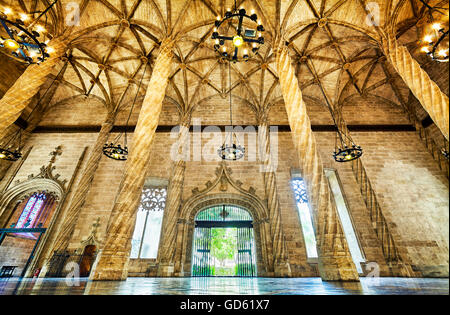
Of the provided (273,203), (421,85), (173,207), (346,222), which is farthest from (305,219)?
(421,85)

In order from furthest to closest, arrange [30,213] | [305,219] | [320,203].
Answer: [30,213], [305,219], [320,203]

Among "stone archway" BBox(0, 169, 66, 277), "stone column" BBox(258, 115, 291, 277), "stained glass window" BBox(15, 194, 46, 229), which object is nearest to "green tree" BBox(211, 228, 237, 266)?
"stone column" BBox(258, 115, 291, 277)

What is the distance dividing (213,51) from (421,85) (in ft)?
29.7

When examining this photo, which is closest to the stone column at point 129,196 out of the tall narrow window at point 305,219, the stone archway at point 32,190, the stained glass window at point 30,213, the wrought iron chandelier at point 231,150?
the wrought iron chandelier at point 231,150

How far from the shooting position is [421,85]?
5984 millimetres

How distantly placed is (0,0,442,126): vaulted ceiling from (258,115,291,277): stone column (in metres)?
2.23

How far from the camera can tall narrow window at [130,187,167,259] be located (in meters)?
9.09

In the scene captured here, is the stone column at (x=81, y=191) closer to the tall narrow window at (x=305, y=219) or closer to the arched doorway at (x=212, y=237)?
the arched doorway at (x=212, y=237)

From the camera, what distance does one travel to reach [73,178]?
33.5ft

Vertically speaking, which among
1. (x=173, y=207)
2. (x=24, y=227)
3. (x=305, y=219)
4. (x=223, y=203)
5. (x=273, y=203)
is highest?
(x=223, y=203)

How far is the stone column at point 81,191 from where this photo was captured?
8.40 metres

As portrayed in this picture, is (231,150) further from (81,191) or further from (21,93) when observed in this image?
(21,93)

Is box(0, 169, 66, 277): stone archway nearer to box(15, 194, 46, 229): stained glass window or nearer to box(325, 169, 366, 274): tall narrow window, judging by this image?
box(15, 194, 46, 229): stained glass window

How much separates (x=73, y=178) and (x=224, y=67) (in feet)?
33.4
